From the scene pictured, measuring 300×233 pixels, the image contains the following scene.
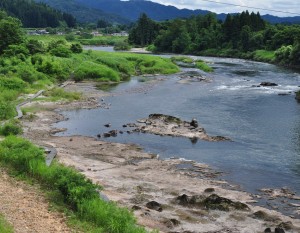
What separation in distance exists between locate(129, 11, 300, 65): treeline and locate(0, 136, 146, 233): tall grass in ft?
256

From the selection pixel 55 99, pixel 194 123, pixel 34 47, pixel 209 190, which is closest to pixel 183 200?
pixel 209 190

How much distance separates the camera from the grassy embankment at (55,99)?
15.5 metres

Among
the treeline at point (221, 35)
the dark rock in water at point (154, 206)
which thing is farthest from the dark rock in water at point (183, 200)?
the treeline at point (221, 35)

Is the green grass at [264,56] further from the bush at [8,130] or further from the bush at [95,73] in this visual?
the bush at [8,130]

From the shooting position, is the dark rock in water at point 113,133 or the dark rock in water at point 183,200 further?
the dark rock in water at point 113,133

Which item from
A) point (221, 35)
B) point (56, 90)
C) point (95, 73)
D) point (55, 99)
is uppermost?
point (221, 35)

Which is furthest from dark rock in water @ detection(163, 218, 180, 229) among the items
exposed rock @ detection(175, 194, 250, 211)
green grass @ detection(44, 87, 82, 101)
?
green grass @ detection(44, 87, 82, 101)

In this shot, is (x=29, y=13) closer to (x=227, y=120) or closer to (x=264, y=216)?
(x=227, y=120)

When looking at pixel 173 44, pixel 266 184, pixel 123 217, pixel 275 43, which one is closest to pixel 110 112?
pixel 266 184

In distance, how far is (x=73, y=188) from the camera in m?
16.8

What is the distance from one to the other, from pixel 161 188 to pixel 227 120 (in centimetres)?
1867

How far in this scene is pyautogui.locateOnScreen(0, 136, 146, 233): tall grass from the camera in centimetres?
1495

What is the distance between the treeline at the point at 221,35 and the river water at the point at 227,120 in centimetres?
3655

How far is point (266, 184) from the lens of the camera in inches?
925
